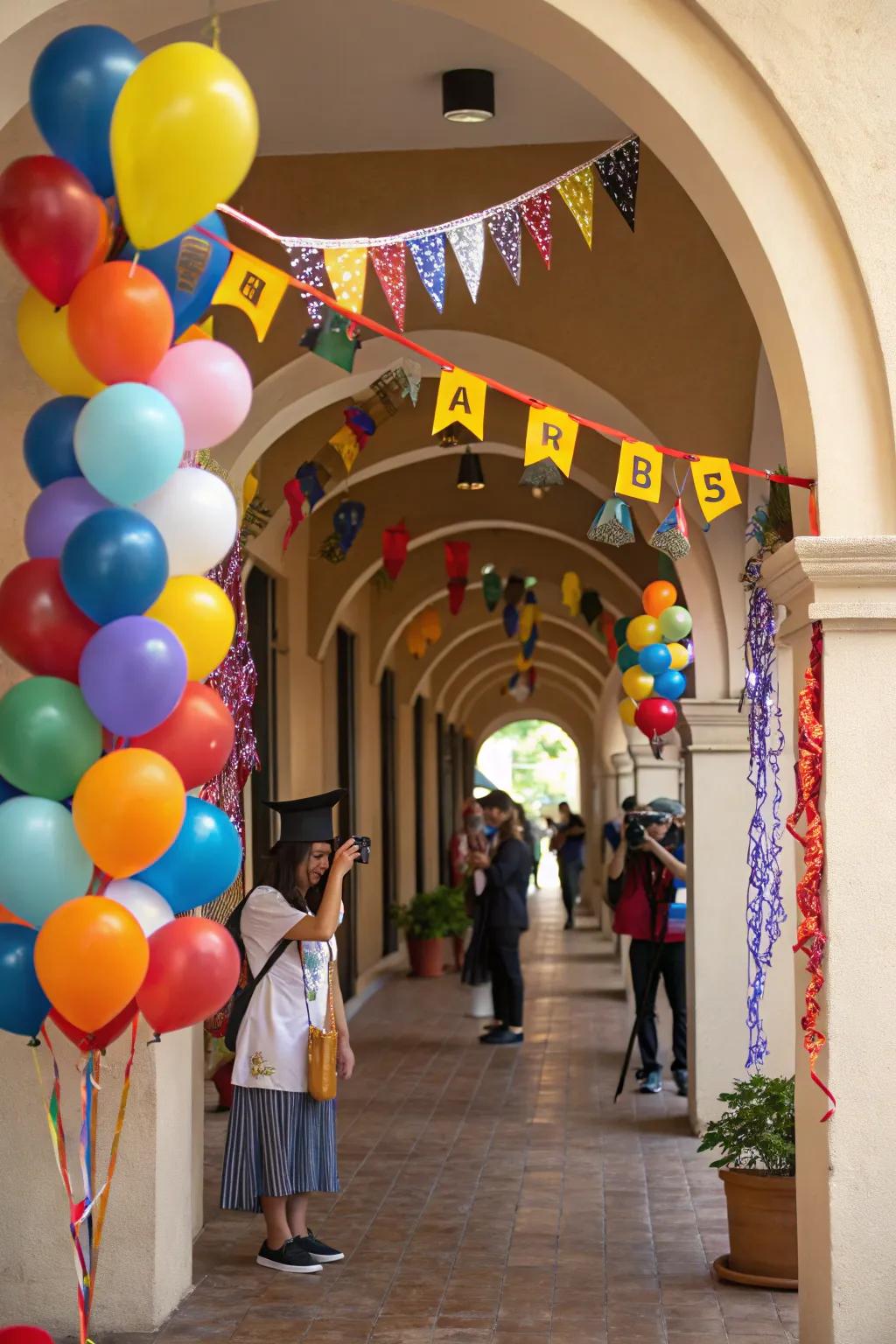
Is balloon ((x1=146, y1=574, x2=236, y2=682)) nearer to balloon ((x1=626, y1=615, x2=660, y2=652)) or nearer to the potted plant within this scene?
the potted plant

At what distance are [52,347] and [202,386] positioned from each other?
33cm

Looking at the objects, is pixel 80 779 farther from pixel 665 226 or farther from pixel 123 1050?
pixel 665 226

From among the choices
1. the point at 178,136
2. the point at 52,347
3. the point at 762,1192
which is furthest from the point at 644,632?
the point at 178,136

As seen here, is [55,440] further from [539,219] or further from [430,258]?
[539,219]

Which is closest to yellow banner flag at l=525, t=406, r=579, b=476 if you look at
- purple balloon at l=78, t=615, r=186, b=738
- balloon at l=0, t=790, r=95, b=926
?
purple balloon at l=78, t=615, r=186, b=738

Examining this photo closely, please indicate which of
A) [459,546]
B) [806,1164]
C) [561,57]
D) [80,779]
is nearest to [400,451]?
[459,546]

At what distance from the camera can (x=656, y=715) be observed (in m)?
8.32

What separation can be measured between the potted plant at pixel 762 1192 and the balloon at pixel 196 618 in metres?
3.05

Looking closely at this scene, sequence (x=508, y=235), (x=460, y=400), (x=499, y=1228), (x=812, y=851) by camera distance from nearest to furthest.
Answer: (x=812, y=851), (x=460, y=400), (x=508, y=235), (x=499, y=1228)

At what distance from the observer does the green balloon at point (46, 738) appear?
3203 mm

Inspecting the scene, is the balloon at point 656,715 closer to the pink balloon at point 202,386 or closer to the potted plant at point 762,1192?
the potted plant at point 762,1192

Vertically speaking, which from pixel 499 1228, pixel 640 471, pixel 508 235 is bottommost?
pixel 499 1228

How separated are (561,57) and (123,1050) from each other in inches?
133

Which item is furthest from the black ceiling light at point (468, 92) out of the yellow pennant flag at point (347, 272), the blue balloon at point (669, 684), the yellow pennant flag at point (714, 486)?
the blue balloon at point (669, 684)
